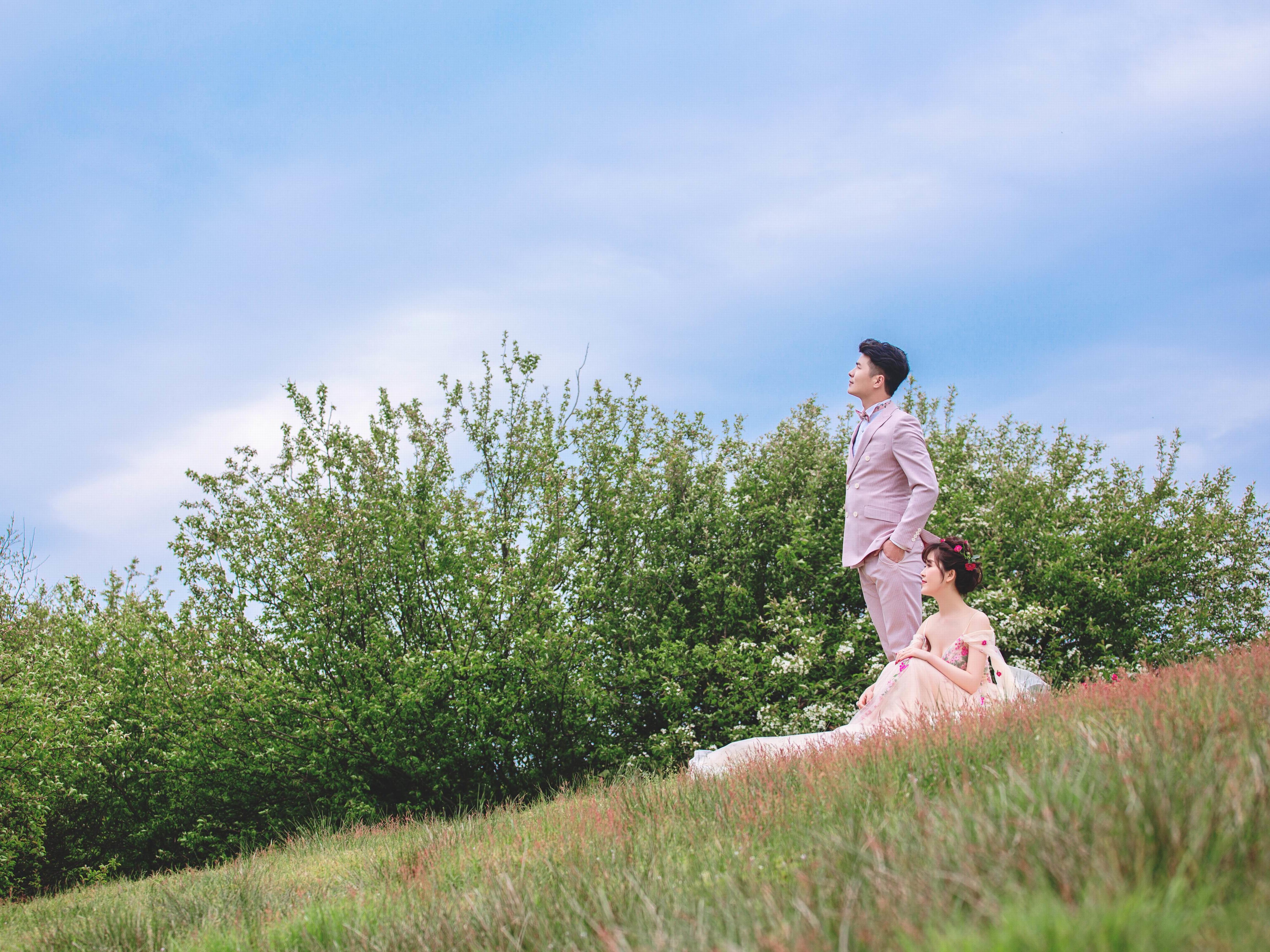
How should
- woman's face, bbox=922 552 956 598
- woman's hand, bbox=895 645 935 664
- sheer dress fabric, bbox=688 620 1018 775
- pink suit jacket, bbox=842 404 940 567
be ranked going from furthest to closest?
pink suit jacket, bbox=842 404 940 567 → woman's face, bbox=922 552 956 598 → woman's hand, bbox=895 645 935 664 → sheer dress fabric, bbox=688 620 1018 775

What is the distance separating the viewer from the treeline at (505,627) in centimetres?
948

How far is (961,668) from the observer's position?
5.63 meters

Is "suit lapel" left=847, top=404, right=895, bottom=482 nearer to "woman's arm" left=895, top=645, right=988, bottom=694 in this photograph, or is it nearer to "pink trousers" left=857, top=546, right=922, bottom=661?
"pink trousers" left=857, top=546, right=922, bottom=661

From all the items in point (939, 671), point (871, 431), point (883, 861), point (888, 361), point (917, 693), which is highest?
point (888, 361)

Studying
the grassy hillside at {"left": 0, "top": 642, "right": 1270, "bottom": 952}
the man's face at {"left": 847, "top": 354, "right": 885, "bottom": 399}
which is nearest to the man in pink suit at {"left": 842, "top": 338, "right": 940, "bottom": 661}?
the man's face at {"left": 847, "top": 354, "right": 885, "bottom": 399}

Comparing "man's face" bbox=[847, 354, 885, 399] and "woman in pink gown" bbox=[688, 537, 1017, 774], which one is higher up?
"man's face" bbox=[847, 354, 885, 399]

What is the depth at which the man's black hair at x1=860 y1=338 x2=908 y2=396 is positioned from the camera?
639cm

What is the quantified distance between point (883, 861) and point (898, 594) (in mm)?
3697

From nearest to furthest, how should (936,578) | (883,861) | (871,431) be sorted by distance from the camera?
1. (883,861)
2. (936,578)
3. (871,431)

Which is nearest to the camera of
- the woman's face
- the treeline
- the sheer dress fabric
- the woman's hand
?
the sheer dress fabric

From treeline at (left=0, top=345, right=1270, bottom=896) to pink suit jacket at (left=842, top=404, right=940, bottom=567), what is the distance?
10.7 feet

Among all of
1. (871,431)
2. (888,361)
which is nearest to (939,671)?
(871,431)

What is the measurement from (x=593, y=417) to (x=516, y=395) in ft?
3.26

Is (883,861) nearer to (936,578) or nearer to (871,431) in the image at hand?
(936,578)
